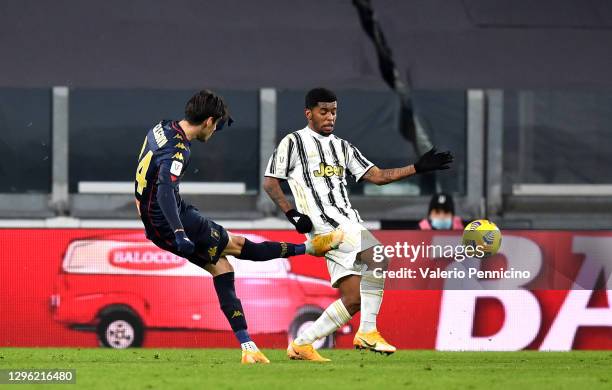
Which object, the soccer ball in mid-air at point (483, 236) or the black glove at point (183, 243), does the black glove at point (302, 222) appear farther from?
the soccer ball in mid-air at point (483, 236)

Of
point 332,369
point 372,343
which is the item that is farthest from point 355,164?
point 332,369

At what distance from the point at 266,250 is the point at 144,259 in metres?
2.75

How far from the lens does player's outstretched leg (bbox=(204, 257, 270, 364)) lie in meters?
9.08

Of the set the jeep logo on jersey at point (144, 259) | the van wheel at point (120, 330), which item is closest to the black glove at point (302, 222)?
the jeep logo on jersey at point (144, 259)

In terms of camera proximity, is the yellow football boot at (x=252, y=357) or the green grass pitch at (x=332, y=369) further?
the yellow football boot at (x=252, y=357)

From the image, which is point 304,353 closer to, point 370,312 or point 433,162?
point 370,312

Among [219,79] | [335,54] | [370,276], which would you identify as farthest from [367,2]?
[370,276]

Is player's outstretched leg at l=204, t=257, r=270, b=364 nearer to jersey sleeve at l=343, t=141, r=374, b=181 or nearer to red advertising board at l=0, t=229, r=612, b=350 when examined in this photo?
jersey sleeve at l=343, t=141, r=374, b=181

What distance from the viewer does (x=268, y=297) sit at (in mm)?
11938

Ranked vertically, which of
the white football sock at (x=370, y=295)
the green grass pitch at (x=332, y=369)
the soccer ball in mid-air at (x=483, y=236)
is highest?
the soccer ball in mid-air at (x=483, y=236)

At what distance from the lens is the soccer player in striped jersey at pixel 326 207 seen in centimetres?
948

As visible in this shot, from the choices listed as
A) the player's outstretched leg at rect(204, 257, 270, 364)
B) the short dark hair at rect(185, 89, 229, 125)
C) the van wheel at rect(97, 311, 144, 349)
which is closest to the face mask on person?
the van wheel at rect(97, 311, 144, 349)

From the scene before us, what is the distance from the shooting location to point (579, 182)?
18297mm

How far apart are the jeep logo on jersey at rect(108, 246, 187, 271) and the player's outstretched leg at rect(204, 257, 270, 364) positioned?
2633 mm
